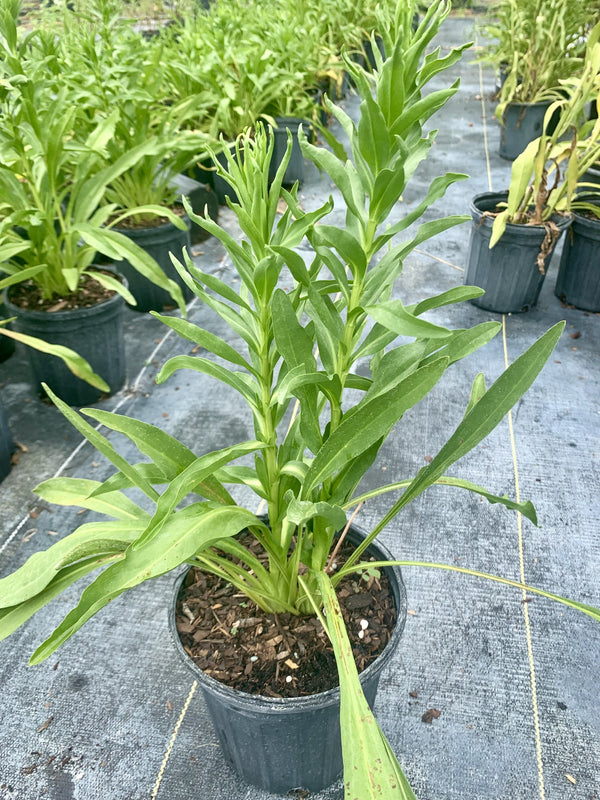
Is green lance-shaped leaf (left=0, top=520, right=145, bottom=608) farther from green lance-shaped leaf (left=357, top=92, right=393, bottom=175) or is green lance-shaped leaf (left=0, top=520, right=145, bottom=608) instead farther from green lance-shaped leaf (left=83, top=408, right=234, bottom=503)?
green lance-shaped leaf (left=357, top=92, right=393, bottom=175)

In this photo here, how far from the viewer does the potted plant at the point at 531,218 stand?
213 cm

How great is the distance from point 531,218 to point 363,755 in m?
2.09

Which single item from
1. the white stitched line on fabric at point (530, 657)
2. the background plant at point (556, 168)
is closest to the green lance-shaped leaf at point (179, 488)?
the white stitched line on fabric at point (530, 657)

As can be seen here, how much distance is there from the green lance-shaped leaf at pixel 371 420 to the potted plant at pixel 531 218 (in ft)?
5.16

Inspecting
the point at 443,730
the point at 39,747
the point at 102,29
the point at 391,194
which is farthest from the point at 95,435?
the point at 102,29

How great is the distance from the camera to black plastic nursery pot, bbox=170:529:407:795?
2.86ft

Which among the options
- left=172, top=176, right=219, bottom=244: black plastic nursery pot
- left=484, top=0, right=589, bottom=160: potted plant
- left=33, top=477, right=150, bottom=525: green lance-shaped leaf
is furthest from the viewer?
left=484, top=0, right=589, bottom=160: potted plant

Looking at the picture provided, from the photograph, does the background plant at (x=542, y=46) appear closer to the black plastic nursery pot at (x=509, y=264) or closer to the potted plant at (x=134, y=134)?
the black plastic nursery pot at (x=509, y=264)

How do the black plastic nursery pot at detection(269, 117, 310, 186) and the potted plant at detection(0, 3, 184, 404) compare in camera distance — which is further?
the black plastic nursery pot at detection(269, 117, 310, 186)

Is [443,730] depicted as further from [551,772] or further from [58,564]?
[58,564]

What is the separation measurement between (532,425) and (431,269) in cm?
104

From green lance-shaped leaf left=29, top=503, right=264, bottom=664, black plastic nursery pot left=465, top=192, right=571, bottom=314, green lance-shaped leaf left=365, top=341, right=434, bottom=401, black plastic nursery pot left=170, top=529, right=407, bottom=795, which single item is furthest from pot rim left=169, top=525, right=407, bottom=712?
black plastic nursery pot left=465, top=192, right=571, bottom=314

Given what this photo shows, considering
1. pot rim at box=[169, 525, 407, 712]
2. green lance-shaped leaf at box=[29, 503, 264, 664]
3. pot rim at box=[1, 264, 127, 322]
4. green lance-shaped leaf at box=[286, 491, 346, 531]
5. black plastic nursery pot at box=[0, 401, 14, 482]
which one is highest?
green lance-shaped leaf at box=[286, 491, 346, 531]

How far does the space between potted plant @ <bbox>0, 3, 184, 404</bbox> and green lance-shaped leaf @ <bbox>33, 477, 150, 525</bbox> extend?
81 cm
